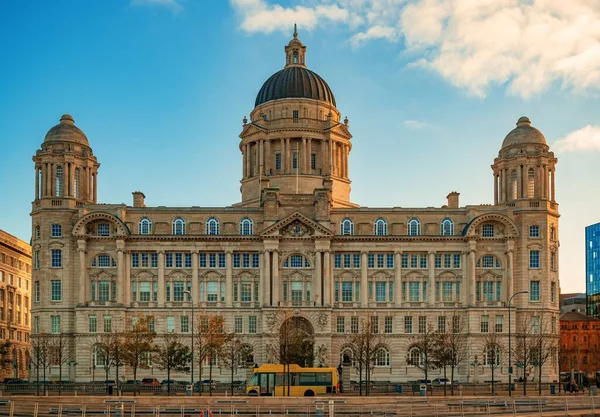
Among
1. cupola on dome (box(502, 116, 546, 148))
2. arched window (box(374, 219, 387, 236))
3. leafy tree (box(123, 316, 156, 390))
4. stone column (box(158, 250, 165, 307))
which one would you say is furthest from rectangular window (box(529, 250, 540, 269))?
leafy tree (box(123, 316, 156, 390))

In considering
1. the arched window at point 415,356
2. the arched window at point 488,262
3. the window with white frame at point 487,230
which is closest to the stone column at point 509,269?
the arched window at point 488,262

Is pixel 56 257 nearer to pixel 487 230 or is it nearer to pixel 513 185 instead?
pixel 487 230

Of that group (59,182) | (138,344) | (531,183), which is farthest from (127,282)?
(531,183)

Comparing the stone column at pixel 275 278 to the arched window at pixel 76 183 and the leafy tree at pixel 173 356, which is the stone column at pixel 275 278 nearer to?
the leafy tree at pixel 173 356

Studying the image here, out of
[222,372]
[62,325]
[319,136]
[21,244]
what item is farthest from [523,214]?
[21,244]

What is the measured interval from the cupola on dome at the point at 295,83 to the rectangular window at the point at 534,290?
1665 inches

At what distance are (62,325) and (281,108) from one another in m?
45.4

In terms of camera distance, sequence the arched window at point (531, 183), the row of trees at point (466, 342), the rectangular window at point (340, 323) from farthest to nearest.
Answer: the arched window at point (531, 183)
the rectangular window at point (340, 323)
the row of trees at point (466, 342)

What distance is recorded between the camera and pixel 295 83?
146 meters

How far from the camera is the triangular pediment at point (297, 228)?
123250 millimetres

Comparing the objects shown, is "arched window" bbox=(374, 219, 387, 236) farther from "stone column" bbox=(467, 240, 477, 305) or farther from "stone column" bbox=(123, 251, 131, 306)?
"stone column" bbox=(123, 251, 131, 306)

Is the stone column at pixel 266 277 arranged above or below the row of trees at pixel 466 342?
above

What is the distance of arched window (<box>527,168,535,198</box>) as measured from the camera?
127 m

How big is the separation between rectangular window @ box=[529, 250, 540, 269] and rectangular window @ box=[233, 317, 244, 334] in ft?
124
